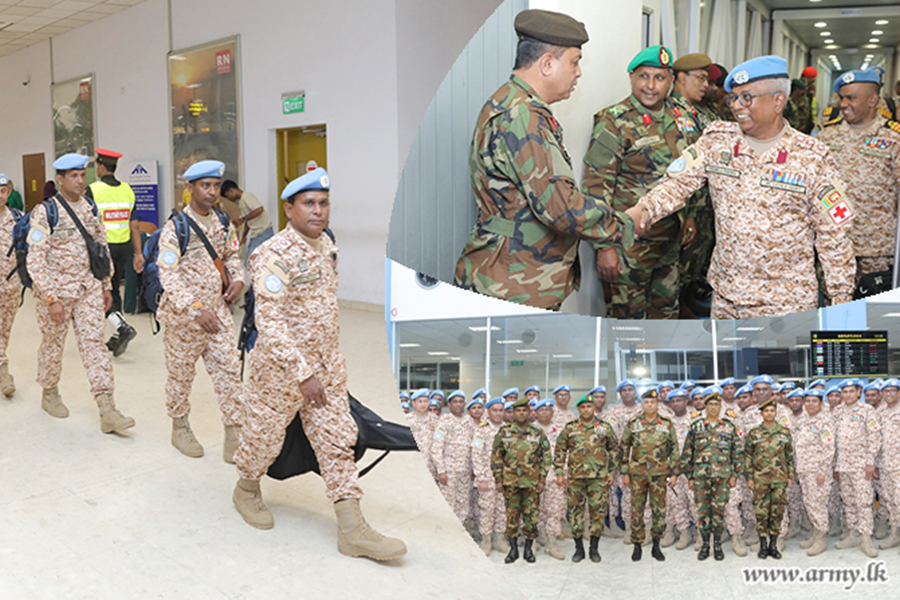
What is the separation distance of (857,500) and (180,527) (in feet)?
7.94

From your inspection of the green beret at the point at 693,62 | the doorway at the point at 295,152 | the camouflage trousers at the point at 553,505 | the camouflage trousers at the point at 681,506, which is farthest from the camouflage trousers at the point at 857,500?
the doorway at the point at 295,152

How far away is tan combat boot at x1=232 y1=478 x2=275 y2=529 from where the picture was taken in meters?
2.66

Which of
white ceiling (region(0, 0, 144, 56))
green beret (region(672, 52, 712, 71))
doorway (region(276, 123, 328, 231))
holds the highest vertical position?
white ceiling (region(0, 0, 144, 56))

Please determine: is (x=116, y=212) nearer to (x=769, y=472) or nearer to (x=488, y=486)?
(x=488, y=486)

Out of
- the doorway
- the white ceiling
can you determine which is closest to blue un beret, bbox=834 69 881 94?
the doorway

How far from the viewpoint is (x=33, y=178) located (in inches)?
473

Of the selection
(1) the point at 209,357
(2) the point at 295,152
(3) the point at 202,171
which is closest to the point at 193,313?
(1) the point at 209,357

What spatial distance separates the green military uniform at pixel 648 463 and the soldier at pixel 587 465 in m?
0.01

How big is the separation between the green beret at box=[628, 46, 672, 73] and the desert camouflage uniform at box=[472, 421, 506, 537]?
1.31 m

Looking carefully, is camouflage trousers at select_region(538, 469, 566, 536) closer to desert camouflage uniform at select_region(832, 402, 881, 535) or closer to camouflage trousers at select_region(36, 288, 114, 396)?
desert camouflage uniform at select_region(832, 402, 881, 535)

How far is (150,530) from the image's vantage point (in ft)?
8.58

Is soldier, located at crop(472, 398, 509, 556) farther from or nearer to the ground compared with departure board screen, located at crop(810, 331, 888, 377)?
nearer to the ground

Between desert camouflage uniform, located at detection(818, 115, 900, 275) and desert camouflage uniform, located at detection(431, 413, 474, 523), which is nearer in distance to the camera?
desert camouflage uniform, located at detection(431, 413, 474, 523)

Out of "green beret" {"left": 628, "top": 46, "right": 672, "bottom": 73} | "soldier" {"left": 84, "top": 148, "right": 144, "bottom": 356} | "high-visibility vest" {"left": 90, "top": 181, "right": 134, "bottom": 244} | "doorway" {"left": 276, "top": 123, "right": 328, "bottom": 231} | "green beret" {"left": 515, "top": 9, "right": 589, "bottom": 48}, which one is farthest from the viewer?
"doorway" {"left": 276, "top": 123, "right": 328, "bottom": 231}
